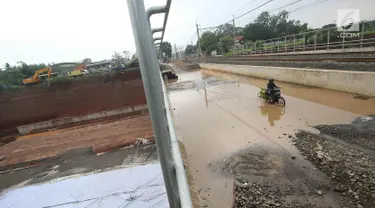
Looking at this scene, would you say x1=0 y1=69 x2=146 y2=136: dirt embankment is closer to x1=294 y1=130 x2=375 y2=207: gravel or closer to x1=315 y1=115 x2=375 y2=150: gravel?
x1=315 y1=115 x2=375 y2=150: gravel

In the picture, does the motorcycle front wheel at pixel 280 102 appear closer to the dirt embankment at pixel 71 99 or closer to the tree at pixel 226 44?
the dirt embankment at pixel 71 99

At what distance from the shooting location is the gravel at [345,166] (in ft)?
10.8

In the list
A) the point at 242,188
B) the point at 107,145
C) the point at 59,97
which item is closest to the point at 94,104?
the point at 59,97

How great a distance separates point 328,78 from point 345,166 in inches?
271

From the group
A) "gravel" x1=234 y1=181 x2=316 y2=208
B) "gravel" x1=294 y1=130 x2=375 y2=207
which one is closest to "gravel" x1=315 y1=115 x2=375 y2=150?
"gravel" x1=294 y1=130 x2=375 y2=207

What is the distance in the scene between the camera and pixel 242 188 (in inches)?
149

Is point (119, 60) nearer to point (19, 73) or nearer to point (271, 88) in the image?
point (19, 73)

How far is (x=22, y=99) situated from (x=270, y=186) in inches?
678

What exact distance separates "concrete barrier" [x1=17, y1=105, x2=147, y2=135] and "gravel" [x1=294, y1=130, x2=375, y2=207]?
12180 mm

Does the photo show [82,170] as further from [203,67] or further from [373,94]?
[203,67]

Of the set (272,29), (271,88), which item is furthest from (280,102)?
(272,29)

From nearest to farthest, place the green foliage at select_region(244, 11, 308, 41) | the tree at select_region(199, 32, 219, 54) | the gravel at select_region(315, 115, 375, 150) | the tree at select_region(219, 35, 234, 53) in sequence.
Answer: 1. the gravel at select_region(315, 115, 375, 150)
2. the green foliage at select_region(244, 11, 308, 41)
3. the tree at select_region(219, 35, 234, 53)
4. the tree at select_region(199, 32, 219, 54)

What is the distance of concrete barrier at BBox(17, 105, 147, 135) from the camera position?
1440cm

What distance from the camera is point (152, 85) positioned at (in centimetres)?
67
